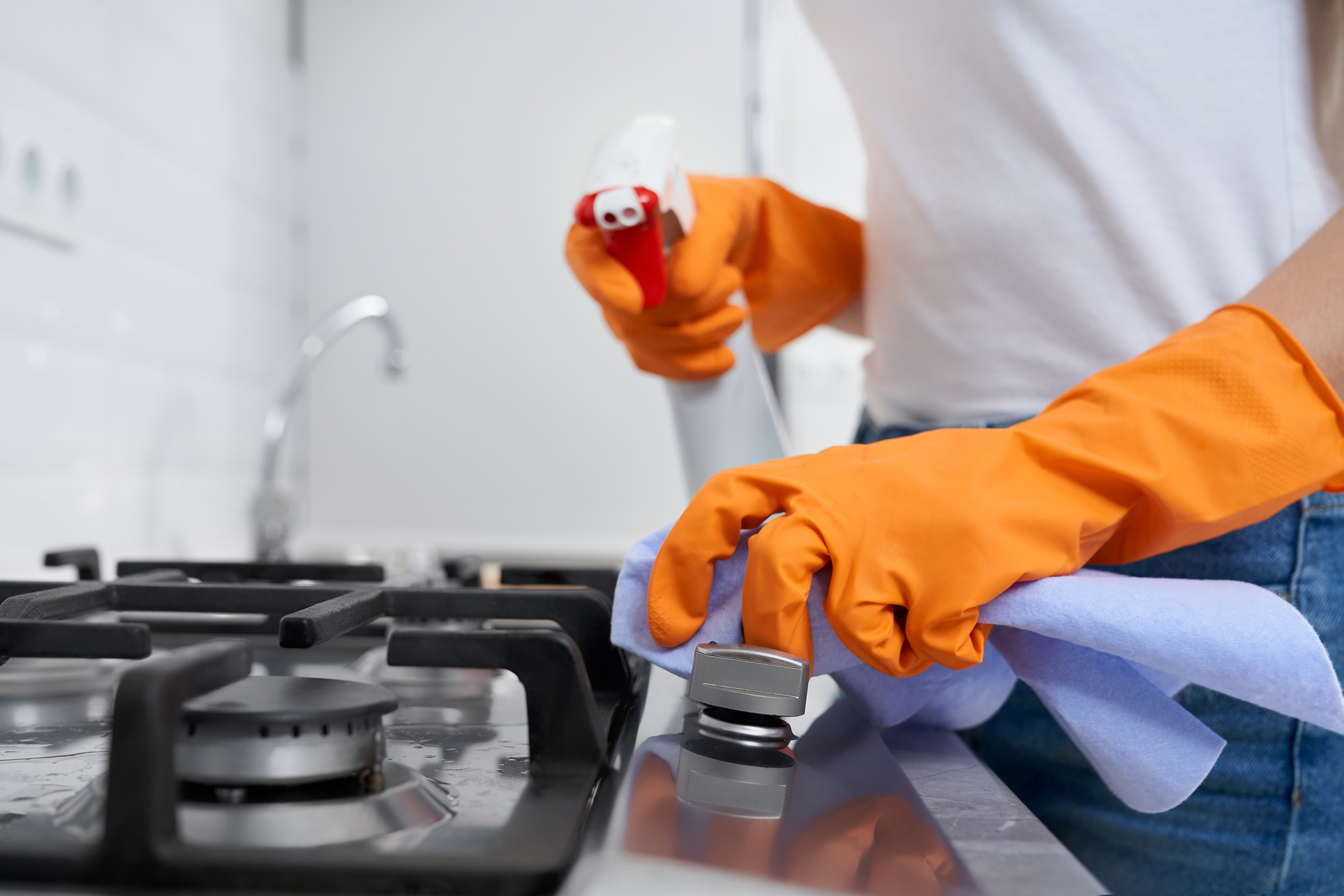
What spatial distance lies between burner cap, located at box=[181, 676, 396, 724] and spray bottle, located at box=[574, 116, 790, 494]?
1.00 ft

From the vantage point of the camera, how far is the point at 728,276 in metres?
0.69

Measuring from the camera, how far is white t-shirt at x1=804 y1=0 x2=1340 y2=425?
1.76 feet

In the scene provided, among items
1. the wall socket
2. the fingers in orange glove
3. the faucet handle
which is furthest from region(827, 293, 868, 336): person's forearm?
the wall socket

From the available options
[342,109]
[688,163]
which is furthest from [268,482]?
[688,163]

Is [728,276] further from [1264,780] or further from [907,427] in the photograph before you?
[1264,780]

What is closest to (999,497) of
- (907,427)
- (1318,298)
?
(1318,298)

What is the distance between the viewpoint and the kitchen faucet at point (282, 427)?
47.1 inches

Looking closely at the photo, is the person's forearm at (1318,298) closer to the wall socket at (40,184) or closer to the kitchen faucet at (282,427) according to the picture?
the wall socket at (40,184)

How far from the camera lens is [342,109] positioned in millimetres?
1581

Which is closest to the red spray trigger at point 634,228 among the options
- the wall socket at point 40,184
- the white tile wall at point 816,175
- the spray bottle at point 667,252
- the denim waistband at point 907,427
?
the spray bottle at point 667,252

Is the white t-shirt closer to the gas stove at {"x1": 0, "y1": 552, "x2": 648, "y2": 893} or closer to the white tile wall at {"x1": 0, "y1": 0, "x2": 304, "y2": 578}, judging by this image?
the gas stove at {"x1": 0, "y1": 552, "x2": 648, "y2": 893}

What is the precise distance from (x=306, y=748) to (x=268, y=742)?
1cm

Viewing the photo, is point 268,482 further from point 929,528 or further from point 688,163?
point 929,528

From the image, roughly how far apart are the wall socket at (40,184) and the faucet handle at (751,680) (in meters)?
0.78
